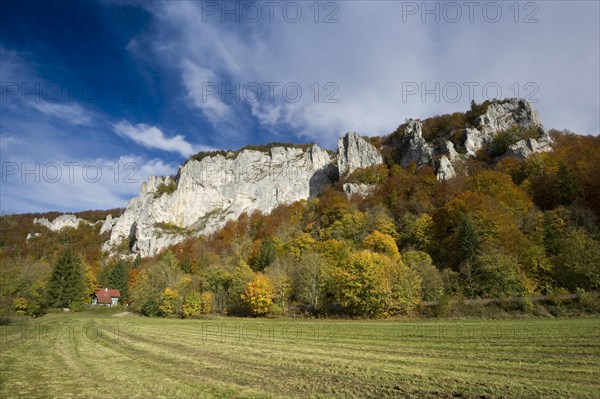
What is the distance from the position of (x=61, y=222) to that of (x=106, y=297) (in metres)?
134

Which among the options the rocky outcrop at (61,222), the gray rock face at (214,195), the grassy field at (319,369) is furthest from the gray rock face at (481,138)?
the rocky outcrop at (61,222)

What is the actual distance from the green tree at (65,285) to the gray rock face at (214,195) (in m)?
62.0

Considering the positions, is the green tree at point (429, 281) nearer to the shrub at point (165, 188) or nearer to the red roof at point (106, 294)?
the red roof at point (106, 294)

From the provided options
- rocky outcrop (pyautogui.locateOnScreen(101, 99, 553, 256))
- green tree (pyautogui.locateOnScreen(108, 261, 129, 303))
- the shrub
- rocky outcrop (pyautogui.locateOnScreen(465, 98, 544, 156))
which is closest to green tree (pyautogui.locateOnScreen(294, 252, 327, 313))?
rocky outcrop (pyautogui.locateOnScreen(101, 99, 553, 256))

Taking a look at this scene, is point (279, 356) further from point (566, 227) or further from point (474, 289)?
point (566, 227)

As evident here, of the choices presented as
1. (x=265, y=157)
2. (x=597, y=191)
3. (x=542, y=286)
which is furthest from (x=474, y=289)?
(x=265, y=157)

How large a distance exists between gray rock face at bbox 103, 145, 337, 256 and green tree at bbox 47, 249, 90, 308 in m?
62.0

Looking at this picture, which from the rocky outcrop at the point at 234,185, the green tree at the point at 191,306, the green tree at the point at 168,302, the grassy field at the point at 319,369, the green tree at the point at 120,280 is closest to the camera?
the grassy field at the point at 319,369

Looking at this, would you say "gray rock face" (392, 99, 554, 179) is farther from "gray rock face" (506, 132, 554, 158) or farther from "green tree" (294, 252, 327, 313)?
"green tree" (294, 252, 327, 313)

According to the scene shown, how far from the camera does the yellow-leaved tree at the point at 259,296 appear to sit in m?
46.2

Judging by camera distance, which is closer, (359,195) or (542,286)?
(542,286)

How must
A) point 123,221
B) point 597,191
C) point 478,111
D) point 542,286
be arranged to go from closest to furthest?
point 542,286 < point 597,191 < point 478,111 < point 123,221

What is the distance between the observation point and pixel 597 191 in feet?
167

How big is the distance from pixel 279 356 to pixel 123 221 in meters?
147
